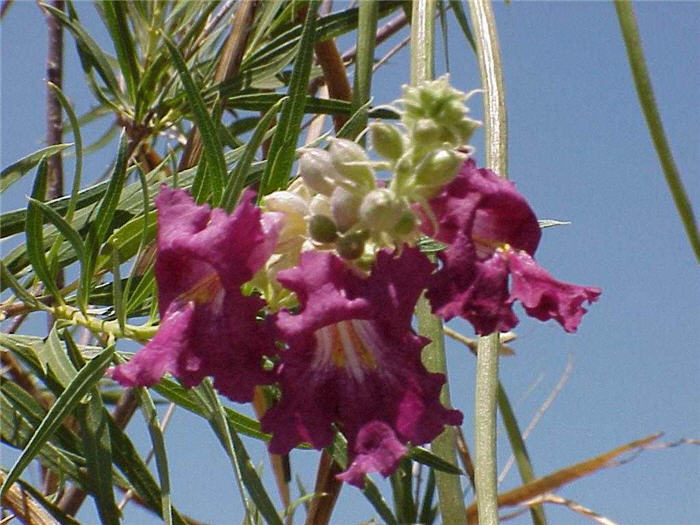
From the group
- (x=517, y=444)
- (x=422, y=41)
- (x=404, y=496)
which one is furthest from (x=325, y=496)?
(x=422, y=41)

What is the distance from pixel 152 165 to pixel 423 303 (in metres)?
0.93

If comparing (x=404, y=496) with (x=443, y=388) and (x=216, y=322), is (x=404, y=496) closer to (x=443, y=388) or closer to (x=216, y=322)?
(x=443, y=388)

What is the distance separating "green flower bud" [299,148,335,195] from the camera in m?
0.64

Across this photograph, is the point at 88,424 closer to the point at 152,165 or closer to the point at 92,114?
the point at 152,165

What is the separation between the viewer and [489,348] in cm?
83

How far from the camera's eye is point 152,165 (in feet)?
5.28

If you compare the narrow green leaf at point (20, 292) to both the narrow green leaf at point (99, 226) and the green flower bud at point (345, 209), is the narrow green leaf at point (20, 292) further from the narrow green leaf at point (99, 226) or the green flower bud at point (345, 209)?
the green flower bud at point (345, 209)

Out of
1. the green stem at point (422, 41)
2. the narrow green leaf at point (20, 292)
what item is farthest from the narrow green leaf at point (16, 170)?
the green stem at point (422, 41)

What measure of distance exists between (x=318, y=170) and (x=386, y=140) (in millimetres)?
50

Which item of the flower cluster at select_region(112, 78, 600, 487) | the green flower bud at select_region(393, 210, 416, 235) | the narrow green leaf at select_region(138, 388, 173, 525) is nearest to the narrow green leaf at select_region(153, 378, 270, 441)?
the narrow green leaf at select_region(138, 388, 173, 525)

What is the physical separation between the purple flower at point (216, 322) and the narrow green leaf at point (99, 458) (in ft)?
0.80

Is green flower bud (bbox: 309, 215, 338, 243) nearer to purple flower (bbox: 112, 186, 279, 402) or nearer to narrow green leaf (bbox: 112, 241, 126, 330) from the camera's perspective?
purple flower (bbox: 112, 186, 279, 402)

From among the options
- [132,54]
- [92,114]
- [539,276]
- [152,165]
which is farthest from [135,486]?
[92,114]

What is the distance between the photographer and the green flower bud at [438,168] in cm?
62
